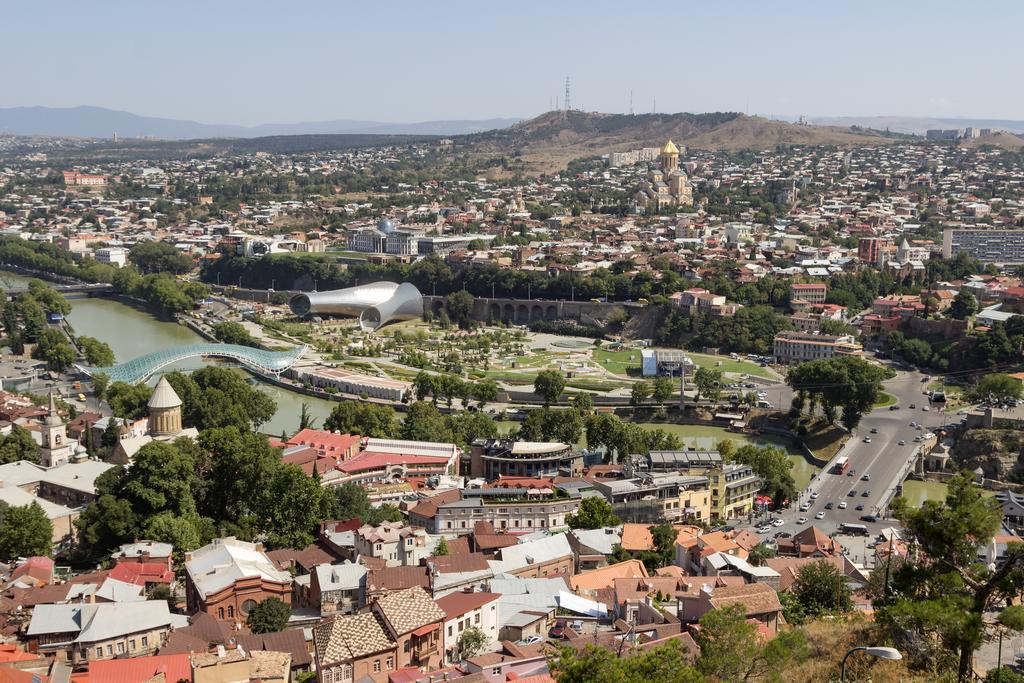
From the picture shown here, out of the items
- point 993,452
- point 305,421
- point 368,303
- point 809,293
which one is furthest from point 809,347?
point 368,303

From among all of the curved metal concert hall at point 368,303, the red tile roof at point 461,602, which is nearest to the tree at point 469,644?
the red tile roof at point 461,602

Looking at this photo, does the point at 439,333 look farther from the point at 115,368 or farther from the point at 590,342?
the point at 115,368

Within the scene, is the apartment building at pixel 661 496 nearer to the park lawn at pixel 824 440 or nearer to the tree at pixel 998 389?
the park lawn at pixel 824 440

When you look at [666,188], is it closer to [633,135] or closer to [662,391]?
[633,135]

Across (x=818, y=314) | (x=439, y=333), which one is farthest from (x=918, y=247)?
(x=439, y=333)

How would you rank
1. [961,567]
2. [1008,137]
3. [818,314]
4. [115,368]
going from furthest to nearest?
[1008,137] < [818,314] < [115,368] < [961,567]
